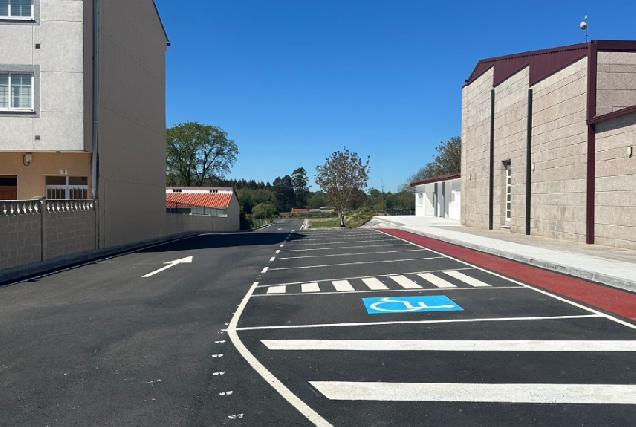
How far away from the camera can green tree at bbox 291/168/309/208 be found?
171 m

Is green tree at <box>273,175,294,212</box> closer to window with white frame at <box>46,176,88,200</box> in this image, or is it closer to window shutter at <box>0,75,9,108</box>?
window with white frame at <box>46,176,88,200</box>

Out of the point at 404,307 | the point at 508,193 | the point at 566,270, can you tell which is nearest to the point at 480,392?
the point at 404,307

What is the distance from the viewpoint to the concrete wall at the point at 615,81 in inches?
741

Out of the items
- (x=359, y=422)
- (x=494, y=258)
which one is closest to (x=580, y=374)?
(x=359, y=422)

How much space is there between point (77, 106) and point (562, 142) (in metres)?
18.4

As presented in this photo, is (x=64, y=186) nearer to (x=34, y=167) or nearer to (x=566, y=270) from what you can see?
(x=34, y=167)

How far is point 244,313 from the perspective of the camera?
28.3 ft

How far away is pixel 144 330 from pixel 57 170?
53.8ft

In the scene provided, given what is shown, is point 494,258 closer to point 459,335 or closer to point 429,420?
point 459,335

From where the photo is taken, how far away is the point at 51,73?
1923 cm

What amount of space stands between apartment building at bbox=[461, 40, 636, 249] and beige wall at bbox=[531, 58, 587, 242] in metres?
0.04

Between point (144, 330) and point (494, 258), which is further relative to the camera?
point (494, 258)

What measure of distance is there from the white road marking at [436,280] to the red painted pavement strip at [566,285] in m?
1.79

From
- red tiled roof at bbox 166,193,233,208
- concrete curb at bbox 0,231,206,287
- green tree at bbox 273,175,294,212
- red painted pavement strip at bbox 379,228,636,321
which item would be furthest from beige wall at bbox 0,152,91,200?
green tree at bbox 273,175,294,212
